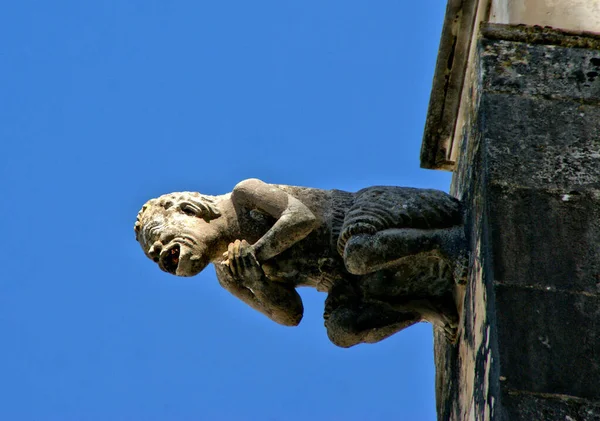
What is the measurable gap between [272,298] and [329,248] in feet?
1.65

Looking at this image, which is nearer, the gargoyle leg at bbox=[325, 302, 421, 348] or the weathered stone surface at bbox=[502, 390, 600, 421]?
the weathered stone surface at bbox=[502, 390, 600, 421]

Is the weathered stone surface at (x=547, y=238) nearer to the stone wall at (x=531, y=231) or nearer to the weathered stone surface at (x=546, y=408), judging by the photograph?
the stone wall at (x=531, y=231)

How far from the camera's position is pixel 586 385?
6.28m

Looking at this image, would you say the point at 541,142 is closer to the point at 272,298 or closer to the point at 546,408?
the point at 546,408

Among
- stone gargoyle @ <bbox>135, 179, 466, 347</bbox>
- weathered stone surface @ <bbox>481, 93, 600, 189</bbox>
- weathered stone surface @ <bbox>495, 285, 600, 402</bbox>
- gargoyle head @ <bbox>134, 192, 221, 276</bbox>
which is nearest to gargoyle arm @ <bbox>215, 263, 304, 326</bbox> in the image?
stone gargoyle @ <bbox>135, 179, 466, 347</bbox>

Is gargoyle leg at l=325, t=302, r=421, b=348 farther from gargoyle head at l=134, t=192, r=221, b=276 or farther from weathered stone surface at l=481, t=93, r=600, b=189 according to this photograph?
weathered stone surface at l=481, t=93, r=600, b=189

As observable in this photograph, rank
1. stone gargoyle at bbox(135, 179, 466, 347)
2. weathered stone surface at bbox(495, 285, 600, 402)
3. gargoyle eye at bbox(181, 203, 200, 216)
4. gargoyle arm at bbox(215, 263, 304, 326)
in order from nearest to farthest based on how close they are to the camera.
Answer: weathered stone surface at bbox(495, 285, 600, 402) < stone gargoyle at bbox(135, 179, 466, 347) < gargoyle arm at bbox(215, 263, 304, 326) < gargoyle eye at bbox(181, 203, 200, 216)

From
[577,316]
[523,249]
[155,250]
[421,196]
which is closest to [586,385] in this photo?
[577,316]

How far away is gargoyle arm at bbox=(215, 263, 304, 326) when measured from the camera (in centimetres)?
843

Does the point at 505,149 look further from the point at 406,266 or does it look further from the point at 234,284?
the point at 234,284

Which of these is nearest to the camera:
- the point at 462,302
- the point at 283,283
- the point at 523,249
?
the point at 523,249

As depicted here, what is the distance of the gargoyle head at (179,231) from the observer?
8461 millimetres

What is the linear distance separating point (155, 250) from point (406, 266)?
5.74 feet

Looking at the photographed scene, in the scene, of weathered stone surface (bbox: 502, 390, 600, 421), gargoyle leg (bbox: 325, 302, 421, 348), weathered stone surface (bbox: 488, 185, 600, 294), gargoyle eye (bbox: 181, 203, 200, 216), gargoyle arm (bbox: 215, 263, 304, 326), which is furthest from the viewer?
gargoyle eye (bbox: 181, 203, 200, 216)
